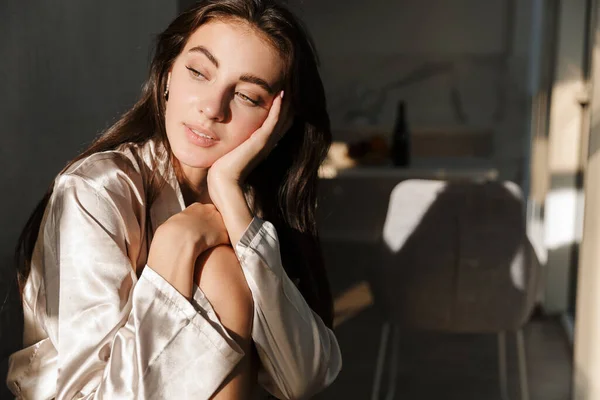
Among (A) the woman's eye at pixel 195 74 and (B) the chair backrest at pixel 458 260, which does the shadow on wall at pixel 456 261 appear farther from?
(A) the woman's eye at pixel 195 74

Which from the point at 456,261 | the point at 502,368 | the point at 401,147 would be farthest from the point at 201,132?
the point at 401,147

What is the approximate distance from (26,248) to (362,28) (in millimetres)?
3334

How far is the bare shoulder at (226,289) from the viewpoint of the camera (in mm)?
1099

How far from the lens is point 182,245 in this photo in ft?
3.56

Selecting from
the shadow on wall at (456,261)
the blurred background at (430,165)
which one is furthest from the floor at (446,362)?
the shadow on wall at (456,261)

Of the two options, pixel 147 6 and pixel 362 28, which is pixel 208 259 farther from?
pixel 362 28

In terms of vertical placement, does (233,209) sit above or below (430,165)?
above

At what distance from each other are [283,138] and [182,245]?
0.39 meters

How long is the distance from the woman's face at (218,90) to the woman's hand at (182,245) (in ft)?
0.43

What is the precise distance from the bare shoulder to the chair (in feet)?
2.93

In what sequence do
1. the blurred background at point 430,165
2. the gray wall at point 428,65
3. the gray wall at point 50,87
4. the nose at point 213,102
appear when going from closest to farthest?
1. the nose at point 213,102
2. the gray wall at point 50,87
3. the blurred background at point 430,165
4. the gray wall at point 428,65

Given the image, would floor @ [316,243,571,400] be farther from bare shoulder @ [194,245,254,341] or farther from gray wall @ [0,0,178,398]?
bare shoulder @ [194,245,254,341]

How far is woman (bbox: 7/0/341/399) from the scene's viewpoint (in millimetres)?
1063

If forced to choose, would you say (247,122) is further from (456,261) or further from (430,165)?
(430,165)
